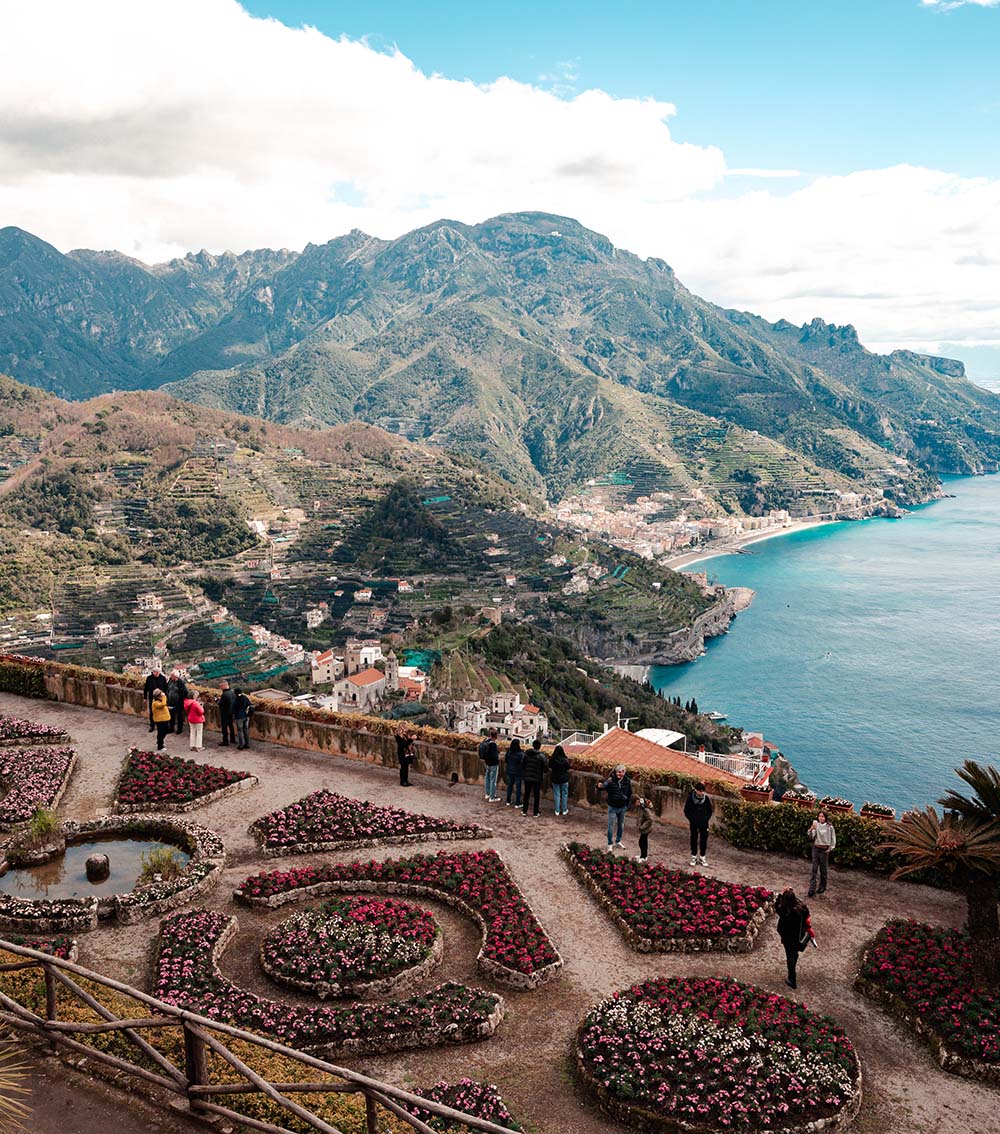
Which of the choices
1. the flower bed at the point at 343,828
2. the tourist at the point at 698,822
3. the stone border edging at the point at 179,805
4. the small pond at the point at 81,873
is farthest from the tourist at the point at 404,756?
the tourist at the point at 698,822

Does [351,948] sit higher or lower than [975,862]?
lower

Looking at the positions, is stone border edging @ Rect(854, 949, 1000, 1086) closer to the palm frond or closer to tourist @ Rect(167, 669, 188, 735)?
the palm frond

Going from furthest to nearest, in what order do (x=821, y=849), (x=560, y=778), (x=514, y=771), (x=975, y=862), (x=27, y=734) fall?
(x=27, y=734) → (x=514, y=771) → (x=560, y=778) → (x=821, y=849) → (x=975, y=862)

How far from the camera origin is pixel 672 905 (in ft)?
36.9

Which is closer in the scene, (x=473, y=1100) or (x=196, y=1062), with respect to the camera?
(x=196, y=1062)

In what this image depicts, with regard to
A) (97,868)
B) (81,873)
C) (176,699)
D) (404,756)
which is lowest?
(81,873)

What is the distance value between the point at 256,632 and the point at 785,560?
123 meters

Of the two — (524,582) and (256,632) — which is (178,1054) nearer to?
(256,632)

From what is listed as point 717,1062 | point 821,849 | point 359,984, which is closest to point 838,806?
point 821,849

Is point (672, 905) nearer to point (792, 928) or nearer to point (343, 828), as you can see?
point (792, 928)

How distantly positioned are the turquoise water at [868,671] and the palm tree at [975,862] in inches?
2670

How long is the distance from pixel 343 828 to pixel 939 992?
8.25m

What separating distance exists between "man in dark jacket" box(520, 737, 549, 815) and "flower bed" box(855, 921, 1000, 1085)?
548 centimetres

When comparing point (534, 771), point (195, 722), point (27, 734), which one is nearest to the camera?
point (534, 771)
